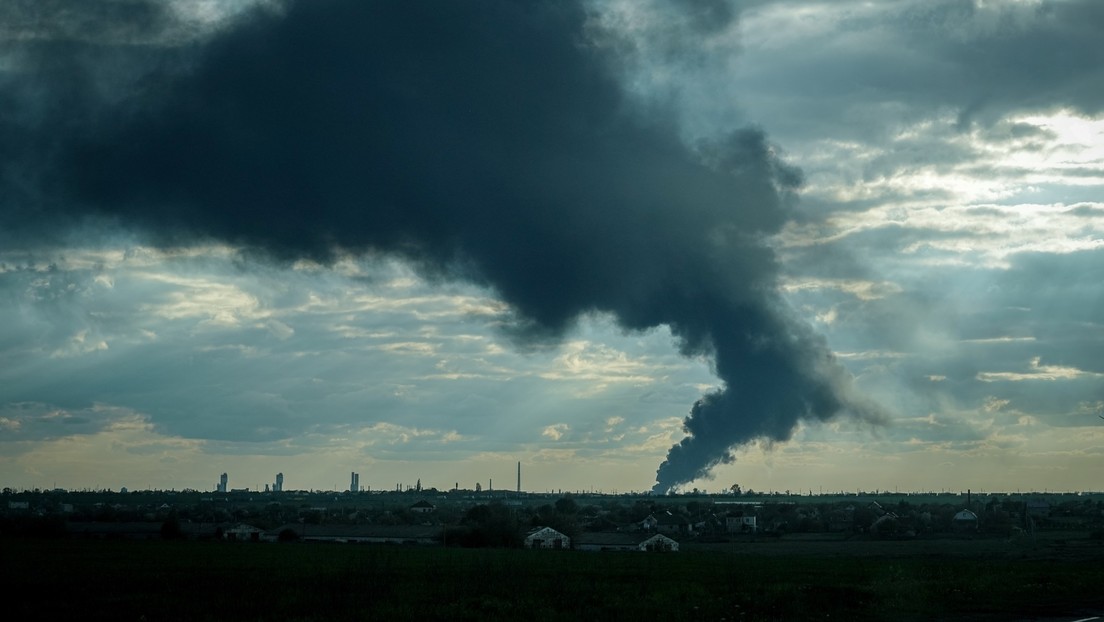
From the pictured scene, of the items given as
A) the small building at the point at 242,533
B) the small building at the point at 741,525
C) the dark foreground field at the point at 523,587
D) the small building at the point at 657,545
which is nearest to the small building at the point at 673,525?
the small building at the point at 741,525

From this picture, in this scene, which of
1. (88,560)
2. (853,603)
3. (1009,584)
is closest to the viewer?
(853,603)

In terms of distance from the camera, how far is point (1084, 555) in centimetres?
9931

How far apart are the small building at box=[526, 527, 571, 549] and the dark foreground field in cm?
3422

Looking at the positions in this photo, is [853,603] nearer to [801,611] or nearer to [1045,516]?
[801,611]

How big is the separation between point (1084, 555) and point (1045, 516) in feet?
332

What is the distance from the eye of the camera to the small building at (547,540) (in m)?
130

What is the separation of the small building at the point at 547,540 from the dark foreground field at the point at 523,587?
112 ft

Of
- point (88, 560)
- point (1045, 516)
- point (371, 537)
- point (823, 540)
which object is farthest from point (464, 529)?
point (1045, 516)

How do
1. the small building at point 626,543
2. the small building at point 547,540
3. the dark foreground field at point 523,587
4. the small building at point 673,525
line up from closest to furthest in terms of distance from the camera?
1. the dark foreground field at point 523,587
2. the small building at point 626,543
3. the small building at point 547,540
4. the small building at point 673,525

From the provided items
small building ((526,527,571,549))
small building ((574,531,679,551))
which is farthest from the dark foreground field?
small building ((526,527,571,549))

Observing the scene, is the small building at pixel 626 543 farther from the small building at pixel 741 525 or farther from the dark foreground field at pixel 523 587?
the small building at pixel 741 525

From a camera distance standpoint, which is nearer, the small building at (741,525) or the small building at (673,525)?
the small building at (673,525)

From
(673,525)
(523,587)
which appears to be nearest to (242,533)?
(673,525)

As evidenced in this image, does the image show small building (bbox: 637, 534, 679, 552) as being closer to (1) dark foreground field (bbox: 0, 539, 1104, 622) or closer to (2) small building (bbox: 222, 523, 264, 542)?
(1) dark foreground field (bbox: 0, 539, 1104, 622)
